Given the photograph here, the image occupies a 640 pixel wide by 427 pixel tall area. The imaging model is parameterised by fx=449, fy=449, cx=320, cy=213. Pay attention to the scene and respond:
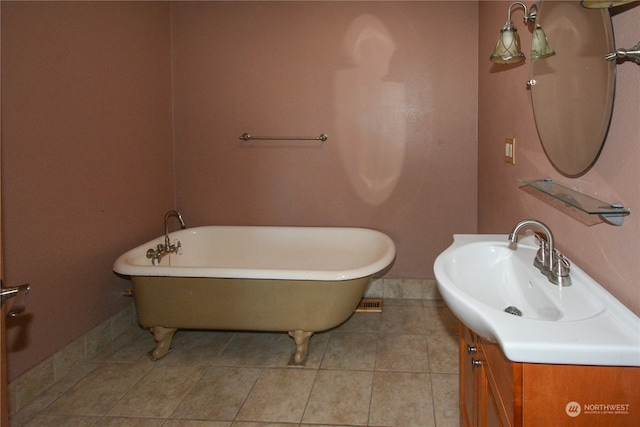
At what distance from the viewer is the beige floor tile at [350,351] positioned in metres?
2.47

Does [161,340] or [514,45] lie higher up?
[514,45]

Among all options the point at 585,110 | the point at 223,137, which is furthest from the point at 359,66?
the point at 585,110

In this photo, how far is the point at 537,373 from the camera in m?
0.91

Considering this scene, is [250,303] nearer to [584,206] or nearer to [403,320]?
[403,320]

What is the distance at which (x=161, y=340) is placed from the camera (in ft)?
8.46

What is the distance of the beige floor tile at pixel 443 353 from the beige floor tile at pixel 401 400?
0.13 metres

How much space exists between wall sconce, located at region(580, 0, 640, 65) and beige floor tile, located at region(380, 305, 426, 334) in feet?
6.95

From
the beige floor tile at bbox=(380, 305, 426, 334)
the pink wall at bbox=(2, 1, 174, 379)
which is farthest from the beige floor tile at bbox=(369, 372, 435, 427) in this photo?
the pink wall at bbox=(2, 1, 174, 379)

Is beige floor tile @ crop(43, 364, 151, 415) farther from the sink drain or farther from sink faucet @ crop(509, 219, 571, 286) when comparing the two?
sink faucet @ crop(509, 219, 571, 286)

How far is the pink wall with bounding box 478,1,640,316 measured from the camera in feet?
3.54

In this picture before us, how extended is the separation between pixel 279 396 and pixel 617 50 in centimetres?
192

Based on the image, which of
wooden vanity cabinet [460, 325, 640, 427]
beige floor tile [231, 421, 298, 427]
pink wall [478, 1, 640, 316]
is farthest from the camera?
beige floor tile [231, 421, 298, 427]

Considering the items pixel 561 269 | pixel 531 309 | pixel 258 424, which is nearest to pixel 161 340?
pixel 258 424

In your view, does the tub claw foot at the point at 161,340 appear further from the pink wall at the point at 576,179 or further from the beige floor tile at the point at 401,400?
the pink wall at the point at 576,179
